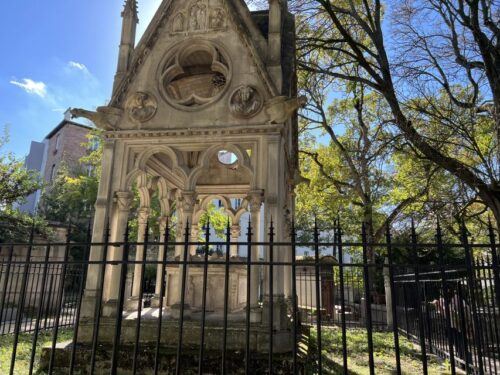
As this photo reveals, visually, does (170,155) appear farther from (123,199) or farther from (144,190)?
(144,190)

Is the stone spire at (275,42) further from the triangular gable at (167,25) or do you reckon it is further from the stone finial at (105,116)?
the stone finial at (105,116)

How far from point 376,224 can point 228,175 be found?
11.3 metres

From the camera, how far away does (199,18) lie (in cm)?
840

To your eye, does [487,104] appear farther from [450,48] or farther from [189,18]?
[189,18]

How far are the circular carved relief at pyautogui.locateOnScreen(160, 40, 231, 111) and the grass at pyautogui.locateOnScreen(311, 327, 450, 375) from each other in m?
5.82

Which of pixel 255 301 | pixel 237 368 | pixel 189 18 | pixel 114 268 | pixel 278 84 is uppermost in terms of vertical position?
pixel 189 18

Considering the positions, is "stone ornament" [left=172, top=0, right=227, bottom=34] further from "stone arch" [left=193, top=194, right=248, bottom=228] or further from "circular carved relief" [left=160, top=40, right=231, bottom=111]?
"stone arch" [left=193, top=194, right=248, bottom=228]

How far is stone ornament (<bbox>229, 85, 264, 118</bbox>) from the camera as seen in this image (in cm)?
750

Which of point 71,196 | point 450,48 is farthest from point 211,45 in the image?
point 71,196

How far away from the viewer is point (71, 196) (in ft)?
85.9

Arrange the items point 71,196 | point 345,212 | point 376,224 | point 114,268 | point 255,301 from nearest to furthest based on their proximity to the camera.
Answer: point 255,301, point 114,268, point 376,224, point 345,212, point 71,196

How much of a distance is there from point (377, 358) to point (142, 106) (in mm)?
7593

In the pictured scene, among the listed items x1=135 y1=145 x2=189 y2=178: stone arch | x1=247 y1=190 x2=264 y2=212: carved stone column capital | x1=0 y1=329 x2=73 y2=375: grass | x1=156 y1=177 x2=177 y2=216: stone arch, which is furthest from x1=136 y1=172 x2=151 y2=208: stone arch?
x1=0 y1=329 x2=73 y2=375: grass

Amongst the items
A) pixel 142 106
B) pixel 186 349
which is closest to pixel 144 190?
pixel 142 106
